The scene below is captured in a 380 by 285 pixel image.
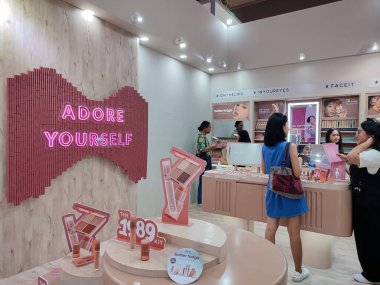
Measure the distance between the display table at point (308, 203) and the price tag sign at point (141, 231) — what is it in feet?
6.92

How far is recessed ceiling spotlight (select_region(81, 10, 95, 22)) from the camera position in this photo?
3.57 meters

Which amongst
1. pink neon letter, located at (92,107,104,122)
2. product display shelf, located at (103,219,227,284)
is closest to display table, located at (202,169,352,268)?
pink neon letter, located at (92,107,104,122)

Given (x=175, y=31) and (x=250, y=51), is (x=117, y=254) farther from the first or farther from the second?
(x=250, y=51)

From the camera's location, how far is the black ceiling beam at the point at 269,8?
22.6 ft

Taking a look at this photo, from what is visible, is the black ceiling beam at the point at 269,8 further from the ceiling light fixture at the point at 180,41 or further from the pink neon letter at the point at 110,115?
the pink neon letter at the point at 110,115

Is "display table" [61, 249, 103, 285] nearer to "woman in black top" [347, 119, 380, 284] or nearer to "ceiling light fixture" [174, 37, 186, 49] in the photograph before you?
"woman in black top" [347, 119, 380, 284]

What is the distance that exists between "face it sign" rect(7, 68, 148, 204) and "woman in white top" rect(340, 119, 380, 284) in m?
2.86

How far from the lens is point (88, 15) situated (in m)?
3.62

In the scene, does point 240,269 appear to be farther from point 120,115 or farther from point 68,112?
point 120,115

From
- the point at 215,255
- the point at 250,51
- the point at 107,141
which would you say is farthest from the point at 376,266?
the point at 250,51

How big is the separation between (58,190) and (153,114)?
2.13 m

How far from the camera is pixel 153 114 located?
16.3ft

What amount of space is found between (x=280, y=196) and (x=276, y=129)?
64 centimetres

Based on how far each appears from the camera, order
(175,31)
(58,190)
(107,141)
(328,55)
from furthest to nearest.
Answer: (328,55) < (175,31) < (107,141) < (58,190)
